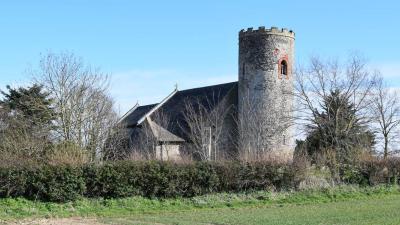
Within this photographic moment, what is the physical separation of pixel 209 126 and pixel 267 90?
5.58 meters

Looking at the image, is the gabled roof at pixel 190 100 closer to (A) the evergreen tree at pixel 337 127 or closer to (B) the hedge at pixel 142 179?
(A) the evergreen tree at pixel 337 127

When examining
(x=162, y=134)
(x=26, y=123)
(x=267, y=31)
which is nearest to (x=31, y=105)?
(x=26, y=123)

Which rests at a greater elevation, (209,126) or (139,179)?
(209,126)

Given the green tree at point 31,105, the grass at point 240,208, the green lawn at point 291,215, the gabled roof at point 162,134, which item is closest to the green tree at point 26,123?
the green tree at point 31,105

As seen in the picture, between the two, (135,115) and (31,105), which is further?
(135,115)

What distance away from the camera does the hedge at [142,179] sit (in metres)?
24.4

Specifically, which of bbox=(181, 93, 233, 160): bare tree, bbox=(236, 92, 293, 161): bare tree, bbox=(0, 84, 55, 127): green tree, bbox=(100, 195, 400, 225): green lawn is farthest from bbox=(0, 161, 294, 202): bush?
bbox=(236, 92, 293, 161): bare tree

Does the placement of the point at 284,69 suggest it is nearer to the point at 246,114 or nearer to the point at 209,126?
the point at 246,114

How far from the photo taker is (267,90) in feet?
147

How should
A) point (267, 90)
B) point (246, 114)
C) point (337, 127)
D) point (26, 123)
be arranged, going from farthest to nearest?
point (246, 114) → point (267, 90) → point (337, 127) → point (26, 123)

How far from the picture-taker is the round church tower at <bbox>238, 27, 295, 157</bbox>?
146ft

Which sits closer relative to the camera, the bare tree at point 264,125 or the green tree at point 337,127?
the green tree at point 337,127

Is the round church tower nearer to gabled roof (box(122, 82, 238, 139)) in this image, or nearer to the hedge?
gabled roof (box(122, 82, 238, 139))

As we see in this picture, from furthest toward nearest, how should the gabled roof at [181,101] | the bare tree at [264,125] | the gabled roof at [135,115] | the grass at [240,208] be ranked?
the gabled roof at [135,115], the gabled roof at [181,101], the bare tree at [264,125], the grass at [240,208]
